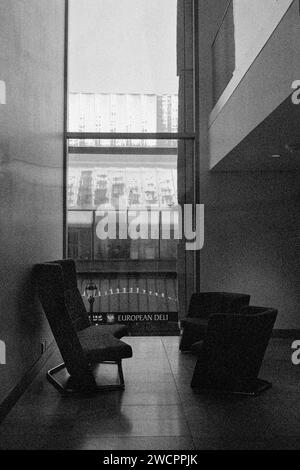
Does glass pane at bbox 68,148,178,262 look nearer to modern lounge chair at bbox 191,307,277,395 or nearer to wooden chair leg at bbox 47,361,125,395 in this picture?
wooden chair leg at bbox 47,361,125,395

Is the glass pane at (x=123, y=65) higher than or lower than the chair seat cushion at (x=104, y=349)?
higher

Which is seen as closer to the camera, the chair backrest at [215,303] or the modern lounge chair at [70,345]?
the modern lounge chair at [70,345]

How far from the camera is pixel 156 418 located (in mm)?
3574

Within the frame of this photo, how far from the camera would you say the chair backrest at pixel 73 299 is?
527cm

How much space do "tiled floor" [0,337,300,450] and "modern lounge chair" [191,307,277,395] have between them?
0.17m

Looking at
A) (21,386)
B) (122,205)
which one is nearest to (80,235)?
(122,205)

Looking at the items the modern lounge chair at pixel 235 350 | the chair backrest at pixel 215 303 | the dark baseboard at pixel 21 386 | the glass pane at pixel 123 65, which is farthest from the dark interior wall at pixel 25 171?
the chair backrest at pixel 215 303

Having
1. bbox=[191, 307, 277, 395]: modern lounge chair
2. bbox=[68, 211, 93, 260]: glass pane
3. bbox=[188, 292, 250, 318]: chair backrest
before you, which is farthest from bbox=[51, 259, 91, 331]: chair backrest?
bbox=[68, 211, 93, 260]: glass pane

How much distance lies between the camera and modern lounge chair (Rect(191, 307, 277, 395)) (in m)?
4.18

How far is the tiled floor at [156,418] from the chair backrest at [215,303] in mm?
1136

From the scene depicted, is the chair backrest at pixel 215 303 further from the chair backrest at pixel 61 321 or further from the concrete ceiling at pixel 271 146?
the chair backrest at pixel 61 321

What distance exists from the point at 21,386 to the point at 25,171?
1859mm

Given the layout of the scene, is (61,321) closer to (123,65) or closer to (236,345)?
(236,345)
